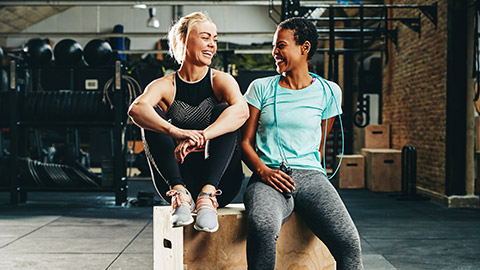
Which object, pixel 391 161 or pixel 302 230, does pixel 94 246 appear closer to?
pixel 302 230

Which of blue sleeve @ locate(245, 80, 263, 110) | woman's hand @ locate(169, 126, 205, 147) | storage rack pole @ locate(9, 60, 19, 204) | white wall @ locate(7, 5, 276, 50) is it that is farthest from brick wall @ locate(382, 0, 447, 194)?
white wall @ locate(7, 5, 276, 50)

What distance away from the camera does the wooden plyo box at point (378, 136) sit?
26.4 feet

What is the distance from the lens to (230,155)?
2.20 m

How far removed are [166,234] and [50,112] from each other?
4.23m

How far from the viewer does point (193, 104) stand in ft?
7.60

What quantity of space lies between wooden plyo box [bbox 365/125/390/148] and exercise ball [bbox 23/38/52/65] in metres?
4.59

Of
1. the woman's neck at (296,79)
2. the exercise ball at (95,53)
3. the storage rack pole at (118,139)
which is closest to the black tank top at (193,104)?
the woman's neck at (296,79)

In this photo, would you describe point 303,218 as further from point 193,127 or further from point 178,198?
point 193,127

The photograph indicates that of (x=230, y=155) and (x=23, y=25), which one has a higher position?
(x=23, y=25)

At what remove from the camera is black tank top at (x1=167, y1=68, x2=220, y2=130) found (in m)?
2.29

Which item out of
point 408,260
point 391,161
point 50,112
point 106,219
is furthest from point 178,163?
point 391,161

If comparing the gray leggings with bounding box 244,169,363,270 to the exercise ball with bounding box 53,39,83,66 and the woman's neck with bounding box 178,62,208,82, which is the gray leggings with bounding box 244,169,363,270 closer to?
the woman's neck with bounding box 178,62,208,82

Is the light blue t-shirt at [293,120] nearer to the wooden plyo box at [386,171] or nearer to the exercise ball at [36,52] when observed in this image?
the exercise ball at [36,52]

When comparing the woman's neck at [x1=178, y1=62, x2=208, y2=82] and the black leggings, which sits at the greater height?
the woman's neck at [x1=178, y1=62, x2=208, y2=82]
